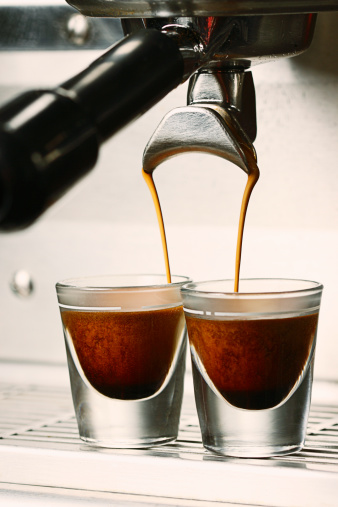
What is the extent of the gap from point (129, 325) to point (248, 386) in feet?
0.26

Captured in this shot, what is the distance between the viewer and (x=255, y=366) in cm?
47

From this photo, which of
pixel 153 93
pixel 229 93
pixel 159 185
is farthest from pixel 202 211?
pixel 153 93

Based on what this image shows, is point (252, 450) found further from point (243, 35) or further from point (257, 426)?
point (243, 35)

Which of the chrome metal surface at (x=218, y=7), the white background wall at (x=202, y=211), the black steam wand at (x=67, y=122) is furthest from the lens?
the white background wall at (x=202, y=211)

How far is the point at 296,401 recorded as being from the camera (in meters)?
0.48

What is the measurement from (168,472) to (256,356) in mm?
75

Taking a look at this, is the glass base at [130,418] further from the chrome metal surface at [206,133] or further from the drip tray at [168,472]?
the chrome metal surface at [206,133]

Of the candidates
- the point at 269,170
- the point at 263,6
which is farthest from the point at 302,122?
the point at 263,6

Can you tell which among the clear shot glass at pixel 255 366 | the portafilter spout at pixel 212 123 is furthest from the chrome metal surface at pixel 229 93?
the clear shot glass at pixel 255 366

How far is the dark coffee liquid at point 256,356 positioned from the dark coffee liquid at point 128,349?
0.04m

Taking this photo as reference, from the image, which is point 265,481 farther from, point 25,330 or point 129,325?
point 25,330

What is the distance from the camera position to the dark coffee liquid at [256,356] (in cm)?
46

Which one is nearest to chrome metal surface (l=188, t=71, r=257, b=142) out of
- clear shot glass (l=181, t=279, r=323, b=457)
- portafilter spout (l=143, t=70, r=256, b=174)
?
portafilter spout (l=143, t=70, r=256, b=174)

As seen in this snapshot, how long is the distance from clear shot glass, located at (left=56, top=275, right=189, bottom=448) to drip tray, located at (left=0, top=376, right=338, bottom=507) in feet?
0.05
